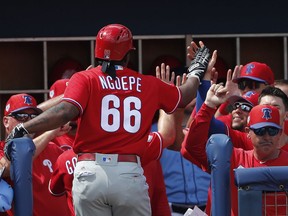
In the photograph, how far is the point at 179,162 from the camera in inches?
285

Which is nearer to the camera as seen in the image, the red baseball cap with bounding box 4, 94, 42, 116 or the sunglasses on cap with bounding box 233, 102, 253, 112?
the red baseball cap with bounding box 4, 94, 42, 116

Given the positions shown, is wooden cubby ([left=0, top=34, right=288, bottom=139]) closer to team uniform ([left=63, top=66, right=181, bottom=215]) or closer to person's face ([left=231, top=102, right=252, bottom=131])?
person's face ([left=231, top=102, right=252, bottom=131])

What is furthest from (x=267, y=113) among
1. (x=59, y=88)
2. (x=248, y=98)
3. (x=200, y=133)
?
(x=59, y=88)

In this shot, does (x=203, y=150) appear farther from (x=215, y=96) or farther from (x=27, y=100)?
(x=27, y=100)

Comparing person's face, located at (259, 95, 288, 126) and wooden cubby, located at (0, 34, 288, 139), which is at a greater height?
wooden cubby, located at (0, 34, 288, 139)

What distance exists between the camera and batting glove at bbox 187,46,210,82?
5.89 m

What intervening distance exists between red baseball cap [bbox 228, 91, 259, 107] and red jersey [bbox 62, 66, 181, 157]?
1.32 m

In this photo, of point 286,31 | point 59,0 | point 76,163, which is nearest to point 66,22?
point 59,0

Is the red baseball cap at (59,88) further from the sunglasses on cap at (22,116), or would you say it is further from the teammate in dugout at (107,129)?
the teammate in dugout at (107,129)

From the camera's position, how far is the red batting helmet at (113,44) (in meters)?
5.50

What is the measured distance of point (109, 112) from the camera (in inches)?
211

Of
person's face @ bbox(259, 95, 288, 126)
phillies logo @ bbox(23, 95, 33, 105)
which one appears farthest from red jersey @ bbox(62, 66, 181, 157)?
phillies logo @ bbox(23, 95, 33, 105)

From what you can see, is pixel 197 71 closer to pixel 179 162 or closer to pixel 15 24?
pixel 179 162

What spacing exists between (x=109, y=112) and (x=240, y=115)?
163 centimetres
